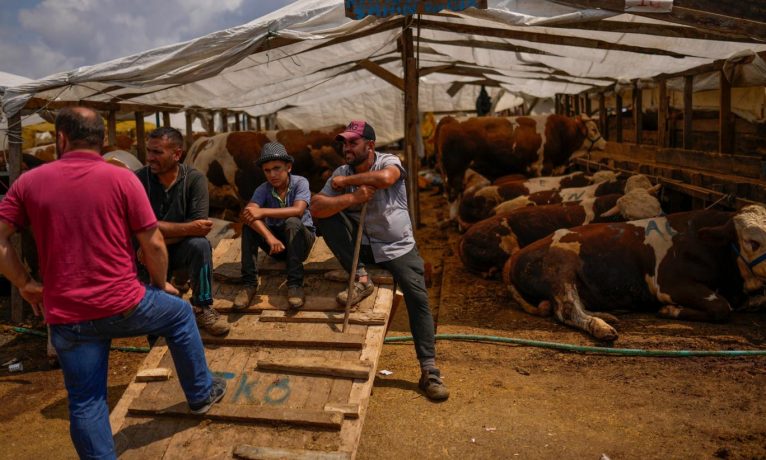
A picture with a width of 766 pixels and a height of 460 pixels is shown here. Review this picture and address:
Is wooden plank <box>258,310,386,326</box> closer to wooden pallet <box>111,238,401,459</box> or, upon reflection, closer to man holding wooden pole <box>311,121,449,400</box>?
wooden pallet <box>111,238,401,459</box>

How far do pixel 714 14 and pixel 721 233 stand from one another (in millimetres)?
1965

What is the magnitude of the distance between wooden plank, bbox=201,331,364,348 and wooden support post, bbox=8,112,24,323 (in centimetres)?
310

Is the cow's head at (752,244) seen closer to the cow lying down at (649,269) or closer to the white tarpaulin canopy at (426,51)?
the cow lying down at (649,269)

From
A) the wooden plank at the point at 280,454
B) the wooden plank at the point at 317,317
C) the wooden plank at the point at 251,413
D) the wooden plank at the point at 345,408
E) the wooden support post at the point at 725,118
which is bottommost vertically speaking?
the wooden plank at the point at 280,454

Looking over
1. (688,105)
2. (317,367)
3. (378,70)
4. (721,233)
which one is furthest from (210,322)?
(688,105)

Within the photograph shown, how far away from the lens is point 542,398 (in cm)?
434

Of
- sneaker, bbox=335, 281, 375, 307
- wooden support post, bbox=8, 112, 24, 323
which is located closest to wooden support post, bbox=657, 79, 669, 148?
sneaker, bbox=335, 281, 375, 307

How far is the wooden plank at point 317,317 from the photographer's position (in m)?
4.17

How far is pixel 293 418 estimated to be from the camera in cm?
331

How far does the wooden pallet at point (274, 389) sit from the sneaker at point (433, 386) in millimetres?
511

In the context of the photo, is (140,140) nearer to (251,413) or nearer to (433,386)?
(433,386)

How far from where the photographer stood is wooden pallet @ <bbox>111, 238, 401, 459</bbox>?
10.6 ft

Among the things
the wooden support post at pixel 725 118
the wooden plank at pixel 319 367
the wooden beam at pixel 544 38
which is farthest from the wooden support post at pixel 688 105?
Result: the wooden plank at pixel 319 367

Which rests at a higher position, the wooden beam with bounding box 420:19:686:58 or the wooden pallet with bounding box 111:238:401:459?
the wooden beam with bounding box 420:19:686:58
